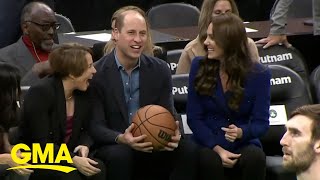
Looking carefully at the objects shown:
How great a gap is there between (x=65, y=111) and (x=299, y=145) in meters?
1.69

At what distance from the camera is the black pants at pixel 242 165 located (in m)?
4.94

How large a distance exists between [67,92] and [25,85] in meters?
0.50

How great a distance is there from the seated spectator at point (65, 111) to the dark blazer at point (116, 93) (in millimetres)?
72

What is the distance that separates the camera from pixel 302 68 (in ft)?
21.3

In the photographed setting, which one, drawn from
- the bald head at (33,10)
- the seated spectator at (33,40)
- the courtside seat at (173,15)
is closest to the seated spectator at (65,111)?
the seated spectator at (33,40)

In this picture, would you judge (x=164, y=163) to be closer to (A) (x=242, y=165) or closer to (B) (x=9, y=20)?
(A) (x=242, y=165)

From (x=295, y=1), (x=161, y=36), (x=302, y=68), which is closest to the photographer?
(x=302, y=68)

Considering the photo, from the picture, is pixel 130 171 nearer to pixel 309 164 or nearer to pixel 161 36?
pixel 309 164

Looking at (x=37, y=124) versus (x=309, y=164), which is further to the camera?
(x=37, y=124)

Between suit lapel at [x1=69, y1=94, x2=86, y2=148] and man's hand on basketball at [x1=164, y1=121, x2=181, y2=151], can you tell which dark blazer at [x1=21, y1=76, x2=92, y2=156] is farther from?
man's hand on basketball at [x1=164, y1=121, x2=181, y2=151]

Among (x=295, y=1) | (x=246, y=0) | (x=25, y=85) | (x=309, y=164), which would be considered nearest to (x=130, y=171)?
(x=25, y=85)

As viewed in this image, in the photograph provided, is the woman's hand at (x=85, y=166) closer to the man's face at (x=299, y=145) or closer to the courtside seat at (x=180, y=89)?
the courtside seat at (x=180, y=89)

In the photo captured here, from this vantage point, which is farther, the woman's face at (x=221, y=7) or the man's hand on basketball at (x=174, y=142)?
the woman's face at (x=221, y=7)

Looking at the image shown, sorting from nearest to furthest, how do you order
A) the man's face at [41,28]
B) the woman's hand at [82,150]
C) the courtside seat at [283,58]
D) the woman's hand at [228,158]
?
the woman's hand at [82,150], the woman's hand at [228,158], the man's face at [41,28], the courtside seat at [283,58]
